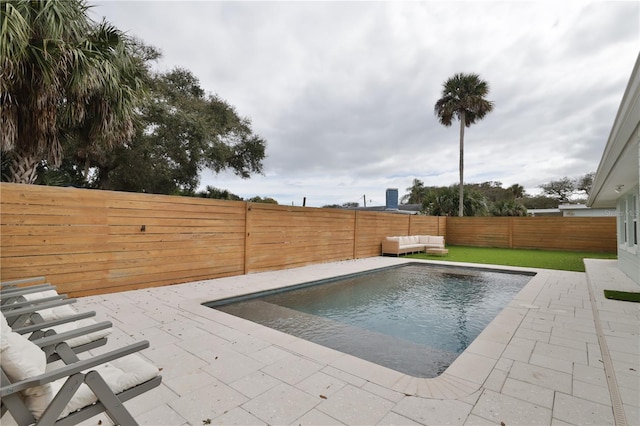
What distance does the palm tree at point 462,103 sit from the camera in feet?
64.1

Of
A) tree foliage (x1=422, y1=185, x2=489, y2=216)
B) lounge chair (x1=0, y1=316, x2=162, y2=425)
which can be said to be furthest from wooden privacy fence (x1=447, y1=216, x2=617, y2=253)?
lounge chair (x1=0, y1=316, x2=162, y2=425)

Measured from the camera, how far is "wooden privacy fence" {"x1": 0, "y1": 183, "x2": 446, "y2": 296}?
14.7 ft

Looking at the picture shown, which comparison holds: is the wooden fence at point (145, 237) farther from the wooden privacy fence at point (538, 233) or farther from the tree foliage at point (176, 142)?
the wooden privacy fence at point (538, 233)

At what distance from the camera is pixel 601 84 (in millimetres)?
9000

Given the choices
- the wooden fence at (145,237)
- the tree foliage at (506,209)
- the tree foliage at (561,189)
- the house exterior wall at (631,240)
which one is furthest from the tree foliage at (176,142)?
the tree foliage at (561,189)

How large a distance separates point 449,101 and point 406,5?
15.3 metres

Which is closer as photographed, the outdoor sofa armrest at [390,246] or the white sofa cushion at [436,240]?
the outdoor sofa armrest at [390,246]

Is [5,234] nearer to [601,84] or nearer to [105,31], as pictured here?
[105,31]

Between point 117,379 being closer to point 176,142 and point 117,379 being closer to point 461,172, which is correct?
point 176,142

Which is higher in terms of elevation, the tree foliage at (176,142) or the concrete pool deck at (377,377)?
the tree foliage at (176,142)

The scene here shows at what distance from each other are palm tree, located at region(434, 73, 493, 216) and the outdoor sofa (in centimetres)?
649

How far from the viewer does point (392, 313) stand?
16.9ft

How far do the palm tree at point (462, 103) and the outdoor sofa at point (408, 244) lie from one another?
21.3ft

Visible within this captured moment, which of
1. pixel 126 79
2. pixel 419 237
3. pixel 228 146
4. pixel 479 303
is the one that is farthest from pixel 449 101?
pixel 126 79
